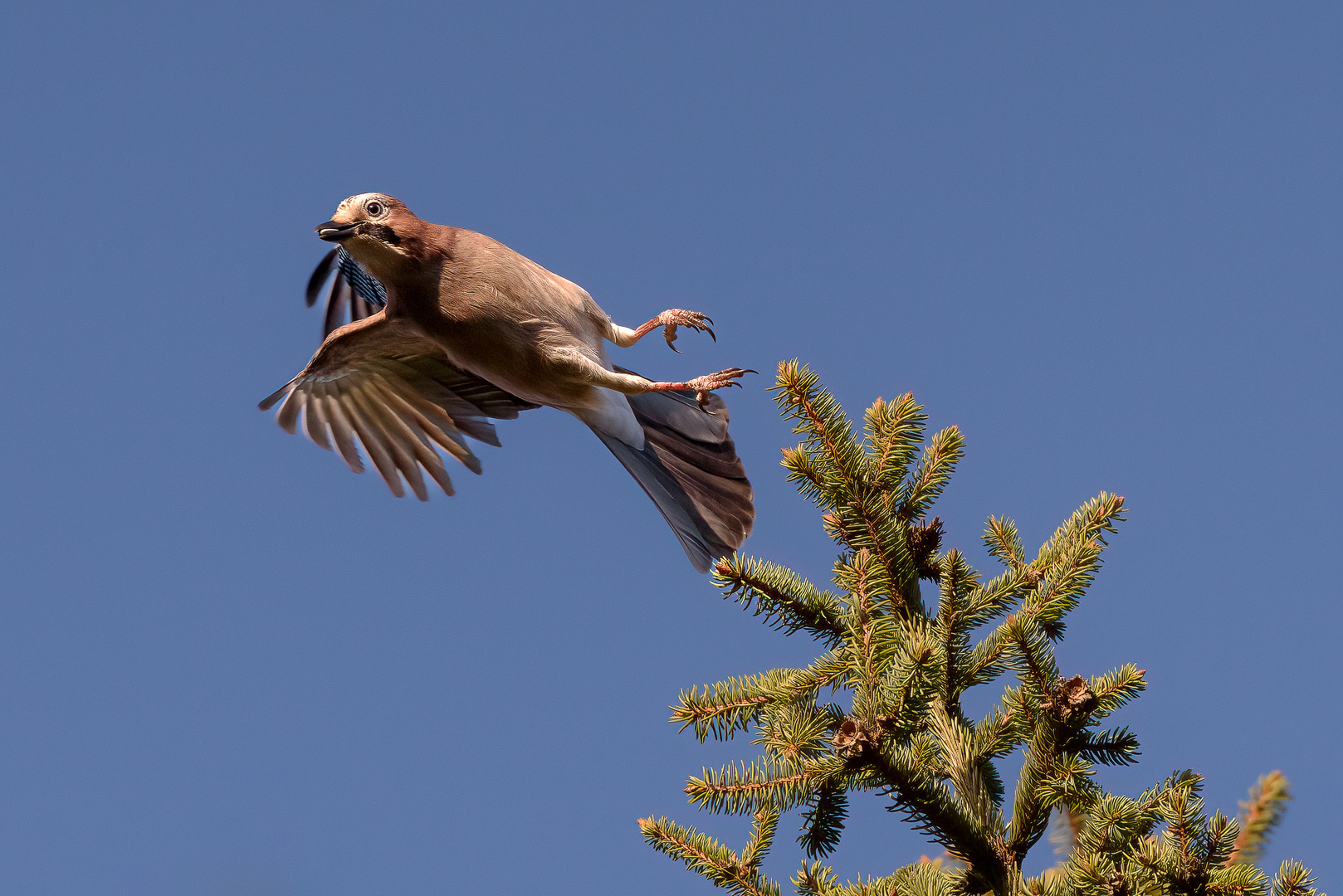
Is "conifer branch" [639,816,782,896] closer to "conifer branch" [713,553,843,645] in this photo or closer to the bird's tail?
"conifer branch" [713,553,843,645]

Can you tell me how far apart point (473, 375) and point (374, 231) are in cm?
105

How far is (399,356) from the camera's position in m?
5.15

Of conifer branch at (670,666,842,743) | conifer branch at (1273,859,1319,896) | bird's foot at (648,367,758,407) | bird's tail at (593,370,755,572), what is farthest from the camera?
bird's tail at (593,370,755,572)

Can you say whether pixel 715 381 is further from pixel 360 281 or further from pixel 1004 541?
pixel 360 281

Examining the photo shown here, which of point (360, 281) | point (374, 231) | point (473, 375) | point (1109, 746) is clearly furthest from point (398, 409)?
point (1109, 746)

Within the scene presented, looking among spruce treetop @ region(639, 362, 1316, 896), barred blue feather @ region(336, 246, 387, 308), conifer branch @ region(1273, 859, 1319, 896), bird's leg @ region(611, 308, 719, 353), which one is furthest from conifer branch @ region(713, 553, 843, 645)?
barred blue feather @ region(336, 246, 387, 308)

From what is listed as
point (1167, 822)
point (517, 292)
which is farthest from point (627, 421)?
point (1167, 822)

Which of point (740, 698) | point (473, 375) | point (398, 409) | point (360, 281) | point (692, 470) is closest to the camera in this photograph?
point (740, 698)

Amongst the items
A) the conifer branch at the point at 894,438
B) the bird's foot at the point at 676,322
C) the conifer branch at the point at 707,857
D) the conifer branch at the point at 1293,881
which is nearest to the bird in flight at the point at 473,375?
the bird's foot at the point at 676,322

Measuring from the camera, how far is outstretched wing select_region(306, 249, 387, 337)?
574 centimetres

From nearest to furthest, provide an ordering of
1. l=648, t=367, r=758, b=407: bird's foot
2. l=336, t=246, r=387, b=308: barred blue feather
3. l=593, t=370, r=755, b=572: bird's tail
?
l=648, t=367, r=758, b=407: bird's foot, l=593, t=370, r=755, b=572: bird's tail, l=336, t=246, r=387, b=308: barred blue feather

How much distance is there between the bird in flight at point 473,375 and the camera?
4.18m

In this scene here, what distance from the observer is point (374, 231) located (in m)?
4.17

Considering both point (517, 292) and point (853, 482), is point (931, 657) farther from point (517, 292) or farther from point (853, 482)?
point (517, 292)
